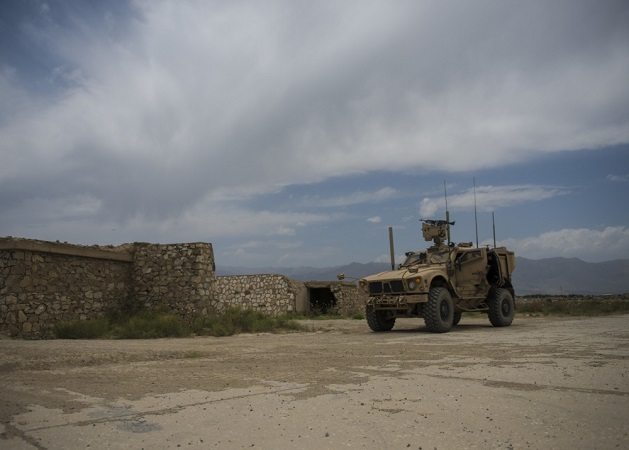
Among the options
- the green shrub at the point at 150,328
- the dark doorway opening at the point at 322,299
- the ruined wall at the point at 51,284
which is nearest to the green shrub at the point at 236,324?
the green shrub at the point at 150,328

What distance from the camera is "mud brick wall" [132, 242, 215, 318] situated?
16.2 m

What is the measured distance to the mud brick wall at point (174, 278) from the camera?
1619cm

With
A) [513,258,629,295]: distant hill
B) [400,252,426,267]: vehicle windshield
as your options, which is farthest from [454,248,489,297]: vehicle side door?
[513,258,629,295]: distant hill

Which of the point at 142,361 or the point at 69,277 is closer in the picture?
the point at 142,361

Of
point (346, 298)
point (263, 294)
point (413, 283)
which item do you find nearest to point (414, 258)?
point (413, 283)

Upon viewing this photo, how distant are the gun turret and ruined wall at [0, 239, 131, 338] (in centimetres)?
894

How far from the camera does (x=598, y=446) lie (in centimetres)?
382

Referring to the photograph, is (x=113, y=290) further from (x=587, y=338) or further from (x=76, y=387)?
(x=587, y=338)

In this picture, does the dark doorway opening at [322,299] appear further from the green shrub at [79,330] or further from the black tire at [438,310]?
the green shrub at [79,330]

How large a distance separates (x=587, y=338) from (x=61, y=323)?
11.7 metres

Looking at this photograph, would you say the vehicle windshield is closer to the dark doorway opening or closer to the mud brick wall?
the mud brick wall

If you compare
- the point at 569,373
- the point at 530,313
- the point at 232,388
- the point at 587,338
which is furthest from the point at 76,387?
the point at 530,313

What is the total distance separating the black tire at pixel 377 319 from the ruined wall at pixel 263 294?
10787mm

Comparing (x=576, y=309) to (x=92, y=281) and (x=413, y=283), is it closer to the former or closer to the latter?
(x=413, y=283)
